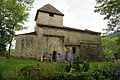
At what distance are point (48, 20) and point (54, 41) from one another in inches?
187

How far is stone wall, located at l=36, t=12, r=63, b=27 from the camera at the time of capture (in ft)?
64.5

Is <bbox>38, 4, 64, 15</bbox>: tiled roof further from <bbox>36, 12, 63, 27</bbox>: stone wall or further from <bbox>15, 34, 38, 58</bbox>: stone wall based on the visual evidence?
<bbox>15, 34, 38, 58</bbox>: stone wall

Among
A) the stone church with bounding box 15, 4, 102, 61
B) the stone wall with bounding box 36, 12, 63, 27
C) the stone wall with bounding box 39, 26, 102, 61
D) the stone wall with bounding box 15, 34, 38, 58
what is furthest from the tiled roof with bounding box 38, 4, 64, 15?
the stone wall with bounding box 15, 34, 38, 58

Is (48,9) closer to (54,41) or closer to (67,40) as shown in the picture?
(54,41)

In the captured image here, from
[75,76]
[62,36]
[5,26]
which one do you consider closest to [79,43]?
[62,36]

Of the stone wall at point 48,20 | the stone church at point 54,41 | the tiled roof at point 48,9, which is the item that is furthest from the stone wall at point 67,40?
the tiled roof at point 48,9

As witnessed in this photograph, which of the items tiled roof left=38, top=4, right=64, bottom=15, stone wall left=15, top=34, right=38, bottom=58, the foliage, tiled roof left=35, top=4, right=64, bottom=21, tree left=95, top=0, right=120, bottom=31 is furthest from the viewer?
the foliage

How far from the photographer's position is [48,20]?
2011 centimetres

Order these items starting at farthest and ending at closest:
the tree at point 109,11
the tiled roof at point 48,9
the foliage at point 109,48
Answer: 1. the foliage at point 109,48
2. the tiled roof at point 48,9
3. the tree at point 109,11

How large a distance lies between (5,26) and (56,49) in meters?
8.97

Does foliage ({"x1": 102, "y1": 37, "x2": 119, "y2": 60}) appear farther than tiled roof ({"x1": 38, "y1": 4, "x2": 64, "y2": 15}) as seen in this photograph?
Yes

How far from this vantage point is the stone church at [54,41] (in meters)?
17.3

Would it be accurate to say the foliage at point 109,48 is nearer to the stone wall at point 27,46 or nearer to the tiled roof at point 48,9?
the tiled roof at point 48,9

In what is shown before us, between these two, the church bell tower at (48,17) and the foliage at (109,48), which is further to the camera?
the foliage at (109,48)
